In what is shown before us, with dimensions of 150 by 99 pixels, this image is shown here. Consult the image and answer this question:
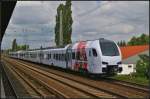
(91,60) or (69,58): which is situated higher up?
(69,58)

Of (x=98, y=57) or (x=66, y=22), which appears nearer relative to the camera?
(x=98, y=57)

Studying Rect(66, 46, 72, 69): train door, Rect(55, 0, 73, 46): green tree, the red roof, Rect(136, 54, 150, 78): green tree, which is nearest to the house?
the red roof

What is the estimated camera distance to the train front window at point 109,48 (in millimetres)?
26234

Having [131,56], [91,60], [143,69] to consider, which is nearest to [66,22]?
[143,69]

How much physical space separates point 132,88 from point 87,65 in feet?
26.1

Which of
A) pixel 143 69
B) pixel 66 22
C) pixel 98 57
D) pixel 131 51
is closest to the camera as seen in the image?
pixel 98 57

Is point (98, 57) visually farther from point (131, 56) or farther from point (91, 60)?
point (131, 56)

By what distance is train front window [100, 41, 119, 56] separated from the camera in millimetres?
26234

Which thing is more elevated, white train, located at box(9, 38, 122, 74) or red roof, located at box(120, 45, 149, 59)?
red roof, located at box(120, 45, 149, 59)

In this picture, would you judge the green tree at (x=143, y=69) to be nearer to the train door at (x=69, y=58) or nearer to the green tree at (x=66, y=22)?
the train door at (x=69, y=58)

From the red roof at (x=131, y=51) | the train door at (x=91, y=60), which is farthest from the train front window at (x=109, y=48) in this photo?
the red roof at (x=131, y=51)

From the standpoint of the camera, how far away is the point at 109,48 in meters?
26.7

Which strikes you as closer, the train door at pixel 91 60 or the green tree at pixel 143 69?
the train door at pixel 91 60

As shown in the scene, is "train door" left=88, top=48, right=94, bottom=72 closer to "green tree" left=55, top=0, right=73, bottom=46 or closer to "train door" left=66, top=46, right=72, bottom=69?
"train door" left=66, top=46, right=72, bottom=69
